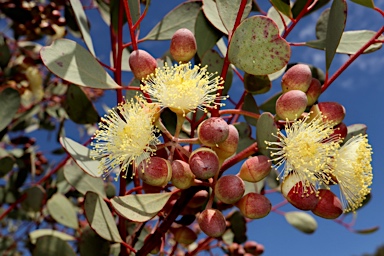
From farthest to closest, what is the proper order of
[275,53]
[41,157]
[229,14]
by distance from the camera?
[41,157], [229,14], [275,53]

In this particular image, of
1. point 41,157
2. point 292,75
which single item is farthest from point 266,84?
point 41,157

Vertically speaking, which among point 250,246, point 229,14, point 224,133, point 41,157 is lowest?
point 41,157

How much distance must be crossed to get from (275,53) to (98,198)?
0.49 meters

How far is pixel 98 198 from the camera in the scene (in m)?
1.00

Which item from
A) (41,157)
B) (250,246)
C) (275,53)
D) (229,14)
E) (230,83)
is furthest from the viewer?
(41,157)

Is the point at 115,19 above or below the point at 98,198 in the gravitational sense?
above

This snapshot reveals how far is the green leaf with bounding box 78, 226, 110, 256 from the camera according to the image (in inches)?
48.2

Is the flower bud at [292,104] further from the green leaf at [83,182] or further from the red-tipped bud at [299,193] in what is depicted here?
the green leaf at [83,182]

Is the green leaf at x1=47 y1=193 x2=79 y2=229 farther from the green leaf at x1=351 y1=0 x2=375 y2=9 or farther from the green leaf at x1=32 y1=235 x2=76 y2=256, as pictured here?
the green leaf at x1=351 y1=0 x2=375 y2=9

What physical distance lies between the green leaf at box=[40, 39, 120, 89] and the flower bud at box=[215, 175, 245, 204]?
0.32 m

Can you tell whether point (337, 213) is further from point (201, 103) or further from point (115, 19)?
point (115, 19)

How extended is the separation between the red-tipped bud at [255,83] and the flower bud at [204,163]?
25 cm

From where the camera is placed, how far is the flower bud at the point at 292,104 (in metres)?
0.86

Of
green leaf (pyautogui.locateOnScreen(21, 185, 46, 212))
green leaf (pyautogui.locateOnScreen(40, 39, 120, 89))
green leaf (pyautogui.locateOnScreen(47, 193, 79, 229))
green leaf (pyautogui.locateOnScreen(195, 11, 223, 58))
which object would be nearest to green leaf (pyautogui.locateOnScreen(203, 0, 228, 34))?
green leaf (pyautogui.locateOnScreen(195, 11, 223, 58))
